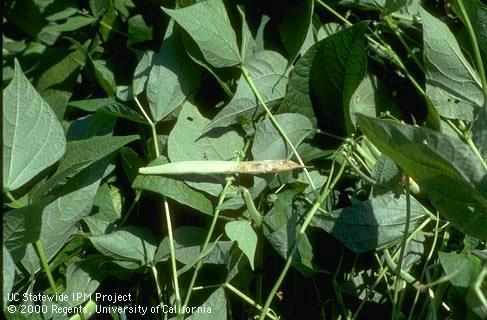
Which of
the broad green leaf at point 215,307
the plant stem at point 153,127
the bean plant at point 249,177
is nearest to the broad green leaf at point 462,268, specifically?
the bean plant at point 249,177

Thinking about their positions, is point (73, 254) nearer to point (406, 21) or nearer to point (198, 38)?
point (198, 38)

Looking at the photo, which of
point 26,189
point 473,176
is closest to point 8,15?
point 26,189

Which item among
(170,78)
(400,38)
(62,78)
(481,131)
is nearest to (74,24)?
(62,78)

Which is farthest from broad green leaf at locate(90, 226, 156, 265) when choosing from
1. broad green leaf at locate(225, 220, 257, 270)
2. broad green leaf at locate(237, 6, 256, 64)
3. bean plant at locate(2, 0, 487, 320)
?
broad green leaf at locate(237, 6, 256, 64)

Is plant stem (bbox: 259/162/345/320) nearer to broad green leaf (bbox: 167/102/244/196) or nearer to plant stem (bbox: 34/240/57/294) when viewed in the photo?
broad green leaf (bbox: 167/102/244/196)

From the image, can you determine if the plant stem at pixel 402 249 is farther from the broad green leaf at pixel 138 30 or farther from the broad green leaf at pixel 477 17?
the broad green leaf at pixel 138 30
